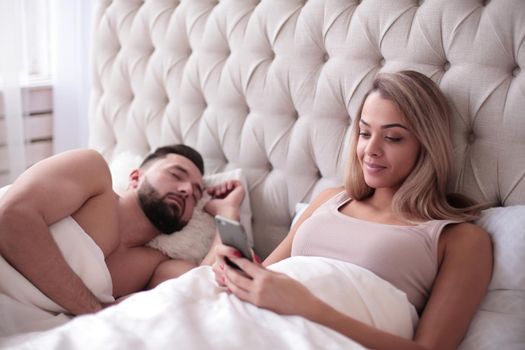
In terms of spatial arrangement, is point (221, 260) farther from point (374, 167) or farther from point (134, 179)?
point (134, 179)

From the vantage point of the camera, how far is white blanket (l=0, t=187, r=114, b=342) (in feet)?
5.37

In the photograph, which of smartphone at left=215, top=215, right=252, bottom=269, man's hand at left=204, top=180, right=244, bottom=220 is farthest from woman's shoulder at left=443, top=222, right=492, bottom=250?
man's hand at left=204, top=180, right=244, bottom=220

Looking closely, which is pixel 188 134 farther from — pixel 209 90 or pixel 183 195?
pixel 183 195

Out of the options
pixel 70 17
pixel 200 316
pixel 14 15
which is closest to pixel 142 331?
pixel 200 316

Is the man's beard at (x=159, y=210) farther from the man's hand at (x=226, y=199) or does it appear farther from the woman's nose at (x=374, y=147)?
the woman's nose at (x=374, y=147)

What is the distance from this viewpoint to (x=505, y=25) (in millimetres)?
1637

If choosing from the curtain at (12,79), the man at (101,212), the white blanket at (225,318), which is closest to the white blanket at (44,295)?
the man at (101,212)

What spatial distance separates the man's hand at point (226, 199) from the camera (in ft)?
6.75

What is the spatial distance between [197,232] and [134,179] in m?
0.30

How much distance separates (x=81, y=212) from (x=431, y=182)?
103 cm

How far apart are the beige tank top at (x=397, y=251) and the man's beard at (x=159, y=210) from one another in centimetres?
61

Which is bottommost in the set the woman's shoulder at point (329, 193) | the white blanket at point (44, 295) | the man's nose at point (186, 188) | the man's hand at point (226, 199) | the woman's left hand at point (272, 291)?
the white blanket at point (44, 295)

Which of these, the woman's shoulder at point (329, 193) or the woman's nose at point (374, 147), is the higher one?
the woman's nose at point (374, 147)

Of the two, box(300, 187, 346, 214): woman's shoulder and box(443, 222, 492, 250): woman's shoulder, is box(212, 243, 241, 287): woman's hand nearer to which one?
box(300, 187, 346, 214): woman's shoulder
